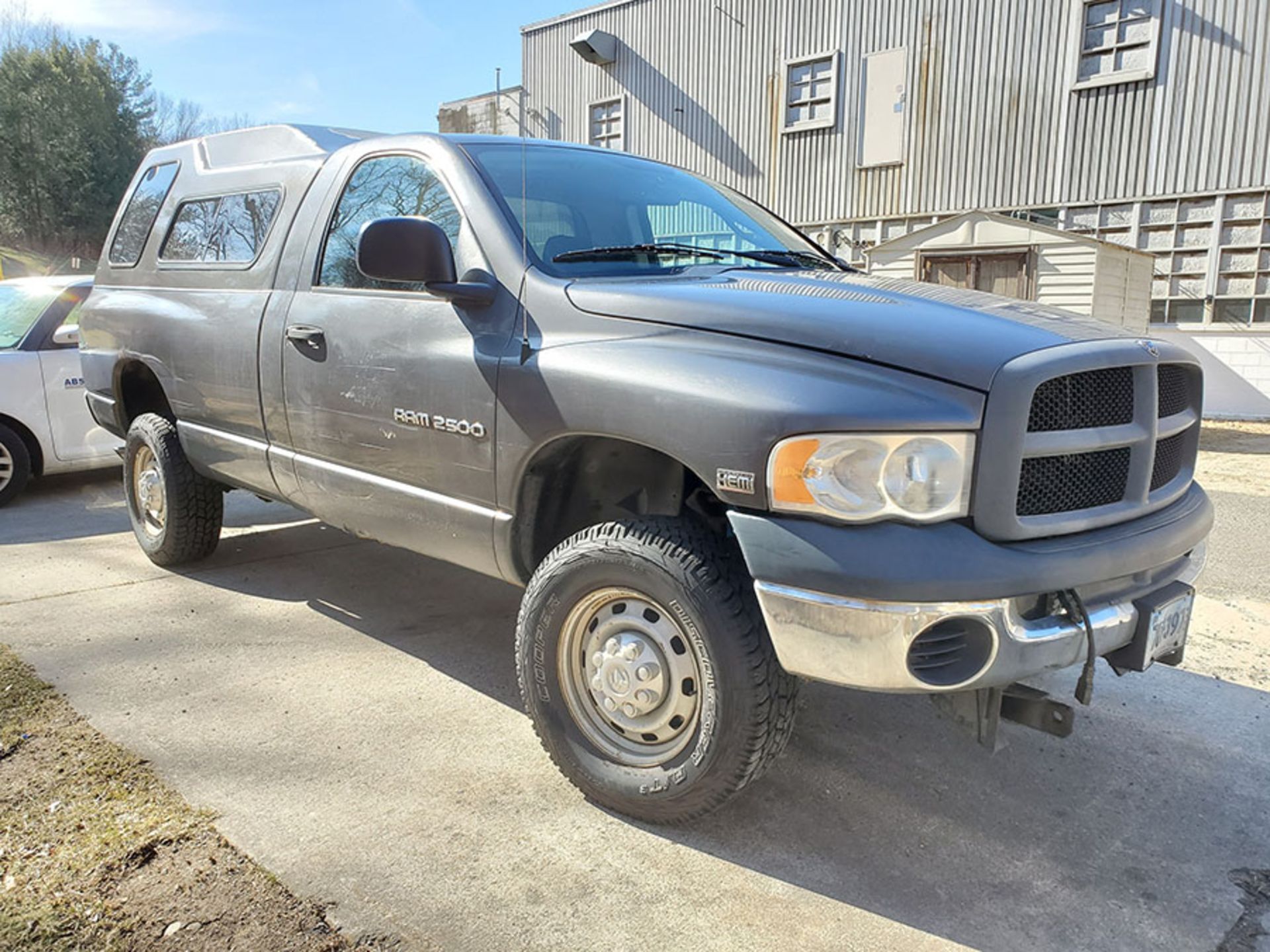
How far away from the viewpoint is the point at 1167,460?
104 inches

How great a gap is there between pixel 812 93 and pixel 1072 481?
639 inches

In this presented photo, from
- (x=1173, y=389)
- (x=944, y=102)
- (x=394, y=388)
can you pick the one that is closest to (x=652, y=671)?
(x=394, y=388)

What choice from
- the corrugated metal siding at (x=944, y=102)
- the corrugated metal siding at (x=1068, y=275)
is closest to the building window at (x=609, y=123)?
the corrugated metal siding at (x=944, y=102)

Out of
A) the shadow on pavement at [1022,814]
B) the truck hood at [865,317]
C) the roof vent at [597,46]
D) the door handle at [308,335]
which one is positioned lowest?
the shadow on pavement at [1022,814]

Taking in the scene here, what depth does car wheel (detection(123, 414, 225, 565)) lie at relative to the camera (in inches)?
180

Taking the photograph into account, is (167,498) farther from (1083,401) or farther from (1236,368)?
(1236,368)

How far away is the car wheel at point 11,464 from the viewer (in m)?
6.44

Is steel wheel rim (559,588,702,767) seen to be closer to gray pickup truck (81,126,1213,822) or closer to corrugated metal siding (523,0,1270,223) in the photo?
gray pickup truck (81,126,1213,822)

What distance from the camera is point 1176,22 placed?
13234mm

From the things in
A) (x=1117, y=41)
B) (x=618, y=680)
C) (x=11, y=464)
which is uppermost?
(x=1117, y=41)

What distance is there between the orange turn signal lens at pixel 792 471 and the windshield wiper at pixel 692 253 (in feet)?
3.90

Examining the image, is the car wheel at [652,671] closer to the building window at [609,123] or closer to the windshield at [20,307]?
the windshield at [20,307]

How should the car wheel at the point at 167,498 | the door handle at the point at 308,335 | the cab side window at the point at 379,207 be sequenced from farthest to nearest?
the car wheel at the point at 167,498, the door handle at the point at 308,335, the cab side window at the point at 379,207

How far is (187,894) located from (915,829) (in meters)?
1.96
